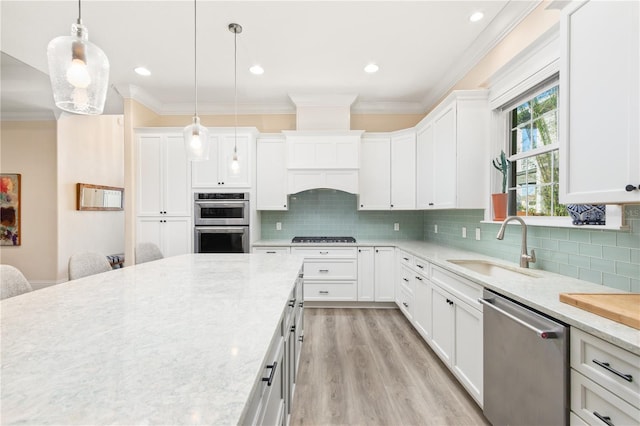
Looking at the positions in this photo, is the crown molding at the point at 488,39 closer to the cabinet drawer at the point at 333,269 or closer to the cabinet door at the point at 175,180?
the cabinet drawer at the point at 333,269

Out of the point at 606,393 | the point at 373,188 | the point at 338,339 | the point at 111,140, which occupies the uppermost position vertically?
the point at 111,140

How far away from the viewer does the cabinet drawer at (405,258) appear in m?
3.24

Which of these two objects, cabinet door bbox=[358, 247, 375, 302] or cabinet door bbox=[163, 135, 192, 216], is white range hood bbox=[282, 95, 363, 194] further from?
cabinet door bbox=[163, 135, 192, 216]

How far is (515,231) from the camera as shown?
2.38 m

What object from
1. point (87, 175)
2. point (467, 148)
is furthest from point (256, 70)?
point (87, 175)

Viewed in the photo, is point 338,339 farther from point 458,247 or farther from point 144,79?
point 144,79

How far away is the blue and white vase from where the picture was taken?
1.61 meters

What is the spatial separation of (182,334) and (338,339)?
2.31m

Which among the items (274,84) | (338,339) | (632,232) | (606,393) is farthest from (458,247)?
(274,84)

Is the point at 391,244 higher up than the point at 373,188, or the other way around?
the point at 373,188

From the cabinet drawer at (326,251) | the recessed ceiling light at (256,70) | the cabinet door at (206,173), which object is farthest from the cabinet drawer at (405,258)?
the recessed ceiling light at (256,70)

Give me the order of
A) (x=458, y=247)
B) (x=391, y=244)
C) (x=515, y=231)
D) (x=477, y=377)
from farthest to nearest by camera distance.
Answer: (x=391, y=244) → (x=458, y=247) → (x=515, y=231) → (x=477, y=377)

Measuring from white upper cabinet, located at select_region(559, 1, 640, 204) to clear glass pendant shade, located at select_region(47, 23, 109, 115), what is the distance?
2026 mm

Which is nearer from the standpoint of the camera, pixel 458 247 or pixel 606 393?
pixel 606 393
